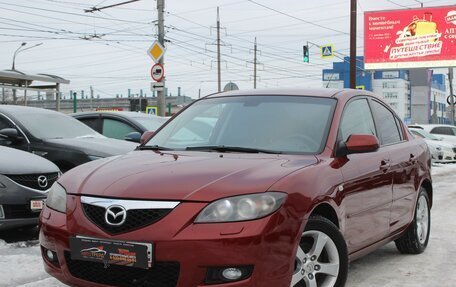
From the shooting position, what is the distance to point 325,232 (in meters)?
3.49

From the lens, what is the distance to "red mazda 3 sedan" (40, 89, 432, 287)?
296cm

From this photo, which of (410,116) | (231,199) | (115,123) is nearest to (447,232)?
(231,199)

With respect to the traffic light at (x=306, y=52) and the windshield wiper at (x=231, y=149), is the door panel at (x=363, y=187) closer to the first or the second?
the windshield wiper at (x=231, y=149)

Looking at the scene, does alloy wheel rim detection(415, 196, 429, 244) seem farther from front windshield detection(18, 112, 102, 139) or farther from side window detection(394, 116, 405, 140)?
front windshield detection(18, 112, 102, 139)

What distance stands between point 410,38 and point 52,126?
107 feet

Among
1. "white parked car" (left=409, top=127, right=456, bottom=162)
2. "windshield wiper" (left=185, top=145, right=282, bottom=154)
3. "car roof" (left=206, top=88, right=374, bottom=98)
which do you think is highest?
"car roof" (left=206, top=88, right=374, bottom=98)

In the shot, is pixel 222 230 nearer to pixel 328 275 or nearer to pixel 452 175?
pixel 328 275

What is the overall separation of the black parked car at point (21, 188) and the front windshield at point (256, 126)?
1.84 meters

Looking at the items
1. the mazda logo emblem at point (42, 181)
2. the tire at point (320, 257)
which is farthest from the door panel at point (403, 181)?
the mazda logo emblem at point (42, 181)

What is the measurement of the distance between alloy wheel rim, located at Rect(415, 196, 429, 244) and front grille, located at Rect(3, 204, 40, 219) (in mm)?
3791

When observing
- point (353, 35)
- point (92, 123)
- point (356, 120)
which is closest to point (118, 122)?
point (92, 123)

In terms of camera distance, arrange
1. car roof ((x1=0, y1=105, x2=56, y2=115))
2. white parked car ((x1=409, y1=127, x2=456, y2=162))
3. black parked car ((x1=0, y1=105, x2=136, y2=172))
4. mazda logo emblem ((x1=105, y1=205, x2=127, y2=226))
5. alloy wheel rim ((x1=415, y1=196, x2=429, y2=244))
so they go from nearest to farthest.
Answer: mazda logo emblem ((x1=105, y1=205, x2=127, y2=226)) → alloy wheel rim ((x1=415, y1=196, x2=429, y2=244)) → black parked car ((x1=0, y1=105, x2=136, y2=172)) → car roof ((x1=0, y1=105, x2=56, y2=115)) → white parked car ((x1=409, y1=127, x2=456, y2=162))

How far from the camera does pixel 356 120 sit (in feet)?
15.0

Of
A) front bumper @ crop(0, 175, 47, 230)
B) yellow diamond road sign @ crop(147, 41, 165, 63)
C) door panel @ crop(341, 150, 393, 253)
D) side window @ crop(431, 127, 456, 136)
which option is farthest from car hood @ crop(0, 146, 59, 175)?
side window @ crop(431, 127, 456, 136)
